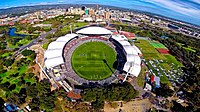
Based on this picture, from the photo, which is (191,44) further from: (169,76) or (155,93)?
(155,93)

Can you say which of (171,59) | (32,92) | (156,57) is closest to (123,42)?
(156,57)

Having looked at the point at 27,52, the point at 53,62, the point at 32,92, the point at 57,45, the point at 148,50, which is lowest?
the point at 32,92

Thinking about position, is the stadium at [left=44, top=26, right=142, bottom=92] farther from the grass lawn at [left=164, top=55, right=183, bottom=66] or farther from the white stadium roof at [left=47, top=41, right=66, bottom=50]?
the grass lawn at [left=164, top=55, right=183, bottom=66]

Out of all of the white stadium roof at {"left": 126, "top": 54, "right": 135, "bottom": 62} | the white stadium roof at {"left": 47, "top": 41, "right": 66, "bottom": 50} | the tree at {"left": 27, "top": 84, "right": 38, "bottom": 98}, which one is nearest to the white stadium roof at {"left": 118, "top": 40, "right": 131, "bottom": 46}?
the white stadium roof at {"left": 126, "top": 54, "right": 135, "bottom": 62}

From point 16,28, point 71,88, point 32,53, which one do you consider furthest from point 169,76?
point 16,28

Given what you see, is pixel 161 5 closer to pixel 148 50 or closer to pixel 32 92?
pixel 148 50

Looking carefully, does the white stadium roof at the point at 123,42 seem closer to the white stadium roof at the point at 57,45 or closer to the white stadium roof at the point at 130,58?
the white stadium roof at the point at 130,58

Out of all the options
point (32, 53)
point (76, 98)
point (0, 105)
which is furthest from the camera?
point (32, 53)

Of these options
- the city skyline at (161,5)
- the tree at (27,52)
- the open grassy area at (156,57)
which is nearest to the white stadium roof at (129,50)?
the open grassy area at (156,57)
